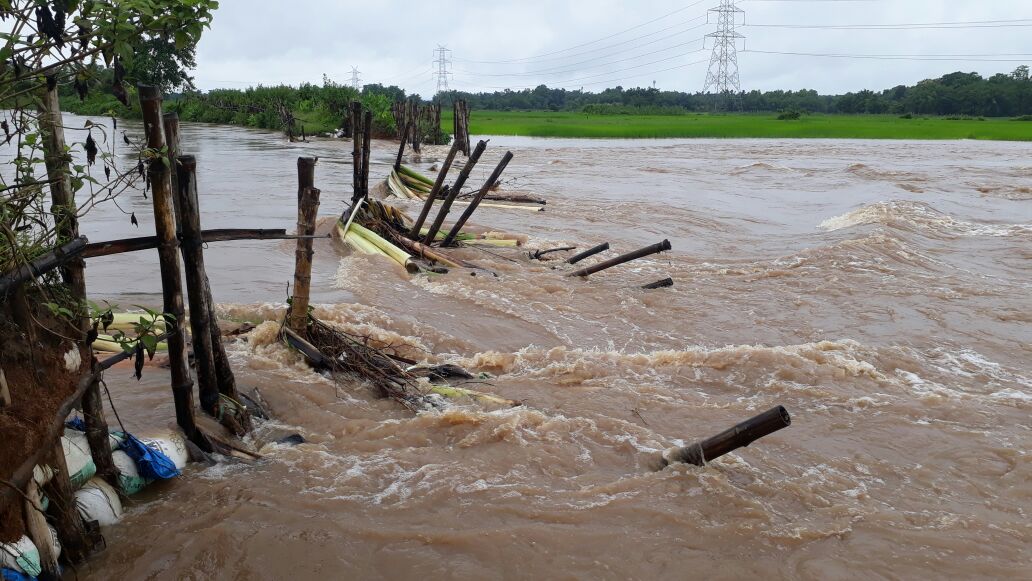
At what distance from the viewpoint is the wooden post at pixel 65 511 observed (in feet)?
10.3

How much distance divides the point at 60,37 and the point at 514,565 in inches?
120

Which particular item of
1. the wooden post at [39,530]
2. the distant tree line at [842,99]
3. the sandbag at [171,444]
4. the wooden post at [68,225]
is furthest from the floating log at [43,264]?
the distant tree line at [842,99]

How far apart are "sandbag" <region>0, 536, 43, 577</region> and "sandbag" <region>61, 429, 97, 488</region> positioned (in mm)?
449

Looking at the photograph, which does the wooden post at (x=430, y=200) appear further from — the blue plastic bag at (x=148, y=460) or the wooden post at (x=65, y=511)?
the wooden post at (x=65, y=511)

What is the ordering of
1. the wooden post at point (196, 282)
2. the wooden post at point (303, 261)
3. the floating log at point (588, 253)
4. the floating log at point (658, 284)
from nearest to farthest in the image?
the wooden post at point (196, 282), the wooden post at point (303, 261), the floating log at point (658, 284), the floating log at point (588, 253)

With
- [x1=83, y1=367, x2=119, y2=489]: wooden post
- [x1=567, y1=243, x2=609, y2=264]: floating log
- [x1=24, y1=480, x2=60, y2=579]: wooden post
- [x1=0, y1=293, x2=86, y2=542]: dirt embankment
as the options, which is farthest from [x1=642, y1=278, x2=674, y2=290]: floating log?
[x1=24, y1=480, x2=60, y2=579]: wooden post

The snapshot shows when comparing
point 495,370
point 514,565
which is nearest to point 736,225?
point 495,370

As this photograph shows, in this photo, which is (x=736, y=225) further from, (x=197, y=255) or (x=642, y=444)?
(x=197, y=255)

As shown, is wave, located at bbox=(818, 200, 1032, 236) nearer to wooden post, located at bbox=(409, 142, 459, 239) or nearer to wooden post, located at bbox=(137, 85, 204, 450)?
wooden post, located at bbox=(409, 142, 459, 239)

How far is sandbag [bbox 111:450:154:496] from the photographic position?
389 cm

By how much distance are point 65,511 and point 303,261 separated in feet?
8.11

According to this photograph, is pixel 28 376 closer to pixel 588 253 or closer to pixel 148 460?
pixel 148 460

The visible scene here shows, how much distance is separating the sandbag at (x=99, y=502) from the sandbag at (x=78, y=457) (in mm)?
49

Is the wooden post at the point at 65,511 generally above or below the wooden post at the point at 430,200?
below
